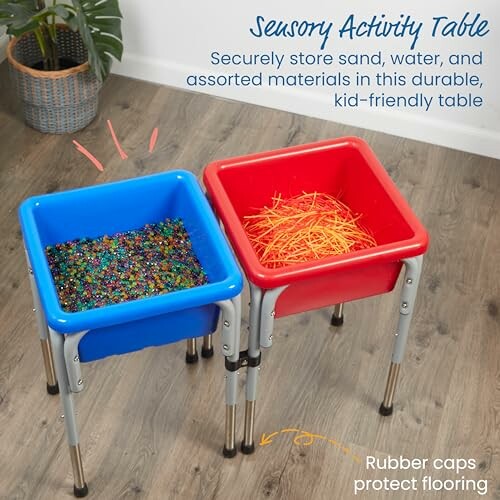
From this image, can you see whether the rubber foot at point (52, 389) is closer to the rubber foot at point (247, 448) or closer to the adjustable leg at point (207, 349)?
the adjustable leg at point (207, 349)

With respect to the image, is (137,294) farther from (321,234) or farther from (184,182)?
(321,234)

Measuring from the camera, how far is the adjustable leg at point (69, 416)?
1.69 m

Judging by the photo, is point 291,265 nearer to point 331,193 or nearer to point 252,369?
point 252,369

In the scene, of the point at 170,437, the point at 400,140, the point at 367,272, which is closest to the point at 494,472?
the point at 367,272

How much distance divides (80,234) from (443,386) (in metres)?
1.05

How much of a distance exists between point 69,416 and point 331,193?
81 cm

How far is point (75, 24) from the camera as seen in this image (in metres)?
2.76

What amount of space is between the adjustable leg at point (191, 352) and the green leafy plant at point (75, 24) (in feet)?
3.37

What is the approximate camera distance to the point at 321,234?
198 cm

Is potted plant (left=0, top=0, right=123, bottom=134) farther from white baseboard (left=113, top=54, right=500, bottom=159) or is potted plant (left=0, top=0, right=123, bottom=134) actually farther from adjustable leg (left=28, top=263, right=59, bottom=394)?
adjustable leg (left=28, top=263, right=59, bottom=394)

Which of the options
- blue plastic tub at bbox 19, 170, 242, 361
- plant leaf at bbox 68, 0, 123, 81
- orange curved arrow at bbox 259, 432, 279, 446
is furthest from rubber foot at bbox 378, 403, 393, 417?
plant leaf at bbox 68, 0, 123, 81

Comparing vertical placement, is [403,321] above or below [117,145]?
above

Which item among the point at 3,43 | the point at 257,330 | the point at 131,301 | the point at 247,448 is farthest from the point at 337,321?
the point at 3,43

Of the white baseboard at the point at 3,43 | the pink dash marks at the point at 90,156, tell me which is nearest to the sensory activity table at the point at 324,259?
the pink dash marks at the point at 90,156
